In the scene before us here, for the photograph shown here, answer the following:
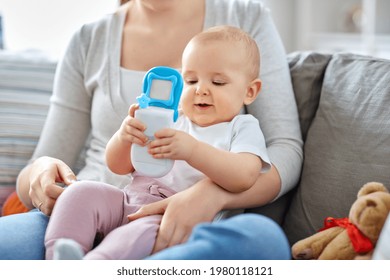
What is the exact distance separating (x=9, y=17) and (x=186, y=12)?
2.07m

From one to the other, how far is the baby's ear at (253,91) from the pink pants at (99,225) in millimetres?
339

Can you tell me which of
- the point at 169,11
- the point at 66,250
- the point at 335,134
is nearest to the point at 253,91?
the point at 335,134

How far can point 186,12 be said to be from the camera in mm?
1482

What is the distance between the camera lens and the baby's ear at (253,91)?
1280 millimetres

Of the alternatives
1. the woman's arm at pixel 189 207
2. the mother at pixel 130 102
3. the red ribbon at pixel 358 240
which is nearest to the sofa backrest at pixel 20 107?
the mother at pixel 130 102

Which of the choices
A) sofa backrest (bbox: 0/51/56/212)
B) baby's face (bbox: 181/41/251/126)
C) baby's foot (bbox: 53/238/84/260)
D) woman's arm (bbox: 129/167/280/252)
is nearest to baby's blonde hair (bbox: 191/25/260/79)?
baby's face (bbox: 181/41/251/126)

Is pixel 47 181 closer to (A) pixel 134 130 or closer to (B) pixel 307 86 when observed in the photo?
(A) pixel 134 130

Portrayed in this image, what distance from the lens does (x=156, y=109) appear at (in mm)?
1084

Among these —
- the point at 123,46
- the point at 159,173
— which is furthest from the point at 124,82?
the point at 159,173

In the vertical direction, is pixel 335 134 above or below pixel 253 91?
below

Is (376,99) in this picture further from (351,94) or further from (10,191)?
(10,191)

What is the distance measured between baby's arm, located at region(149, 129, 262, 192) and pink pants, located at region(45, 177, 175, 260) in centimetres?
13

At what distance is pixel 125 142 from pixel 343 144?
0.50 meters

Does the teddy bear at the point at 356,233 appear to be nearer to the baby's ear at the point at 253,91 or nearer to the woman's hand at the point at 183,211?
the woman's hand at the point at 183,211
